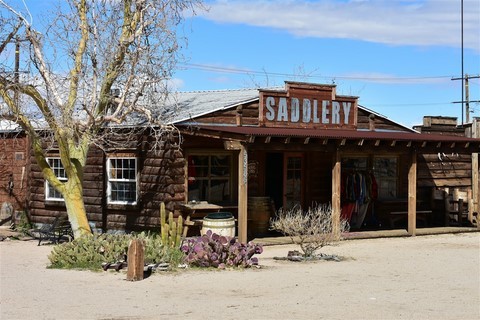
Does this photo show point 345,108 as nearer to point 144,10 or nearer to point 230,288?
point 144,10

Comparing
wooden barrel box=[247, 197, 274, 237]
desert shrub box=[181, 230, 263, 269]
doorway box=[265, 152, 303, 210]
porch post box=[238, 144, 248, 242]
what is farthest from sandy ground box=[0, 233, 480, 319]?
doorway box=[265, 152, 303, 210]

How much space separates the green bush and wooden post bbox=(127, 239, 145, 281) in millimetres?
1226

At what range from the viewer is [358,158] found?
2198cm

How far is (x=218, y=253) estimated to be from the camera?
13.7 metres

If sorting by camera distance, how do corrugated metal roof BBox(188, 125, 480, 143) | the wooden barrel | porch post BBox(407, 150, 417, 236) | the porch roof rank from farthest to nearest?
porch post BBox(407, 150, 417, 236), the wooden barrel, corrugated metal roof BBox(188, 125, 480, 143), the porch roof

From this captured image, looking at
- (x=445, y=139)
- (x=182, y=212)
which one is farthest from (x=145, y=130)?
(x=445, y=139)

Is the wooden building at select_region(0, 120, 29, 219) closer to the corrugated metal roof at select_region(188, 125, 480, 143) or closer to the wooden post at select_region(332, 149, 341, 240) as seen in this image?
the corrugated metal roof at select_region(188, 125, 480, 143)

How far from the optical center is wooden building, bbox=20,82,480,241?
715 inches

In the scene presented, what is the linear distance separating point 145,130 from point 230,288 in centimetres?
786

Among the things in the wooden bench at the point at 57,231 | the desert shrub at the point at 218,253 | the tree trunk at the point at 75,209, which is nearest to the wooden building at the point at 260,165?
the wooden bench at the point at 57,231

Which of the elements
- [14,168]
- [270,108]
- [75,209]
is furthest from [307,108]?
[14,168]

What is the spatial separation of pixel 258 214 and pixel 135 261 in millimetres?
7128

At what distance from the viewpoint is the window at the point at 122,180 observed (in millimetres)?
19234

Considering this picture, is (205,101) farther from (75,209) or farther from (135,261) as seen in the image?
(135,261)
